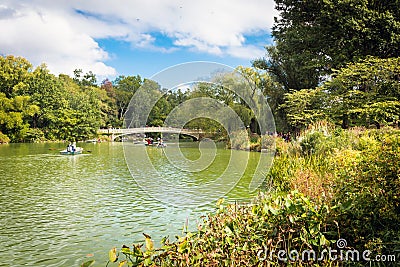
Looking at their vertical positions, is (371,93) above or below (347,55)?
below

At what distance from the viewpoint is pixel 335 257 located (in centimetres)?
320

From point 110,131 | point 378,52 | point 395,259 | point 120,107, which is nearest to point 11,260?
point 395,259

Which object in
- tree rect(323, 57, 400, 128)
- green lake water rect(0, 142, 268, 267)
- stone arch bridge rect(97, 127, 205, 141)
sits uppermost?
tree rect(323, 57, 400, 128)

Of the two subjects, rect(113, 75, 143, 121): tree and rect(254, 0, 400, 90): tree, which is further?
rect(113, 75, 143, 121): tree

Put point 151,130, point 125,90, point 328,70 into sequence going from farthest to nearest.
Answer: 1. point 125,90
2. point 151,130
3. point 328,70

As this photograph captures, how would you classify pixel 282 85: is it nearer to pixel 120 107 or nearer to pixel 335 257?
pixel 335 257

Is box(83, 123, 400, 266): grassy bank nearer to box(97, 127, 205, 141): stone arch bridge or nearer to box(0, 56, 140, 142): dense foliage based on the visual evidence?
box(97, 127, 205, 141): stone arch bridge

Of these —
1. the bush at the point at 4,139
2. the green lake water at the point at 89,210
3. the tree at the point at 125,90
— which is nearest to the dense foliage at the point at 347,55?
the green lake water at the point at 89,210

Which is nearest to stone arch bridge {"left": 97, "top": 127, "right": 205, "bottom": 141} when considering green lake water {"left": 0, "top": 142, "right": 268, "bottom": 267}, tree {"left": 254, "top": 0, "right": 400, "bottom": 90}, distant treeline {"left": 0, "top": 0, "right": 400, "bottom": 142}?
distant treeline {"left": 0, "top": 0, "right": 400, "bottom": 142}

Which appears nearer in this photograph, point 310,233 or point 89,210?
point 310,233

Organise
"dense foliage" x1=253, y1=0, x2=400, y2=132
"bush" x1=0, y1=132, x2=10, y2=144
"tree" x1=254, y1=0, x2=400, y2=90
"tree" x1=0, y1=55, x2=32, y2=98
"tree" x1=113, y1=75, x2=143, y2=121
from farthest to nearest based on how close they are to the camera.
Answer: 1. "tree" x1=113, y1=75, x2=143, y2=121
2. "tree" x1=0, y1=55, x2=32, y2=98
3. "bush" x1=0, y1=132, x2=10, y2=144
4. "tree" x1=254, y1=0, x2=400, y2=90
5. "dense foliage" x1=253, y1=0, x2=400, y2=132

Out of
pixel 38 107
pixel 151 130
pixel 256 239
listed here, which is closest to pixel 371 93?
pixel 256 239

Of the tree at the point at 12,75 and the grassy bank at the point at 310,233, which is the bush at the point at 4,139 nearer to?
the tree at the point at 12,75

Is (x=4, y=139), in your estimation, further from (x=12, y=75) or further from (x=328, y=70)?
(x=328, y=70)
